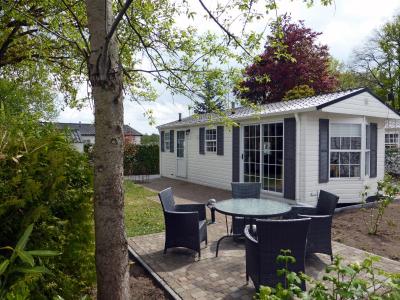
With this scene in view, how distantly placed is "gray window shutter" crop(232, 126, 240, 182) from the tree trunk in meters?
8.52

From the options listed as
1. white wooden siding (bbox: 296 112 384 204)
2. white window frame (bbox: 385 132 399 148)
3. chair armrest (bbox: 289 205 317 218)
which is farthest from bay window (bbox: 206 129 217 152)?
white window frame (bbox: 385 132 399 148)

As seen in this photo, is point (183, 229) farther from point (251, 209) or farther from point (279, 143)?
point (279, 143)

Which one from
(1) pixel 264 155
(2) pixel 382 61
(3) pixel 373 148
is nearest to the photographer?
(1) pixel 264 155

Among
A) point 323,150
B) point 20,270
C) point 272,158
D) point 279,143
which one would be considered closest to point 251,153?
point 272,158

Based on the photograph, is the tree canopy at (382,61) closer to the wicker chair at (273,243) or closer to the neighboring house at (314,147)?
the neighboring house at (314,147)

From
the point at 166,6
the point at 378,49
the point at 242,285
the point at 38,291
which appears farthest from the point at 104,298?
the point at 378,49

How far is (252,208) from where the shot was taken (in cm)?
474

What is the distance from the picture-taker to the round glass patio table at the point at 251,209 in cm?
434

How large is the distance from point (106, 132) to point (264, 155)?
778 cm

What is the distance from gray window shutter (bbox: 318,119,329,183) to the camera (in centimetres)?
841

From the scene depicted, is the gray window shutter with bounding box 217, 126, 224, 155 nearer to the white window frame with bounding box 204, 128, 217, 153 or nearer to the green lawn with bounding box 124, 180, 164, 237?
the white window frame with bounding box 204, 128, 217, 153

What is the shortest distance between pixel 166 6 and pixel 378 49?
2797 cm

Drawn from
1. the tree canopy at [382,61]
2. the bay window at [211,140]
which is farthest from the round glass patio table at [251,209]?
the tree canopy at [382,61]

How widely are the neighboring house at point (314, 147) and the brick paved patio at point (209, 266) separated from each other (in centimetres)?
339
